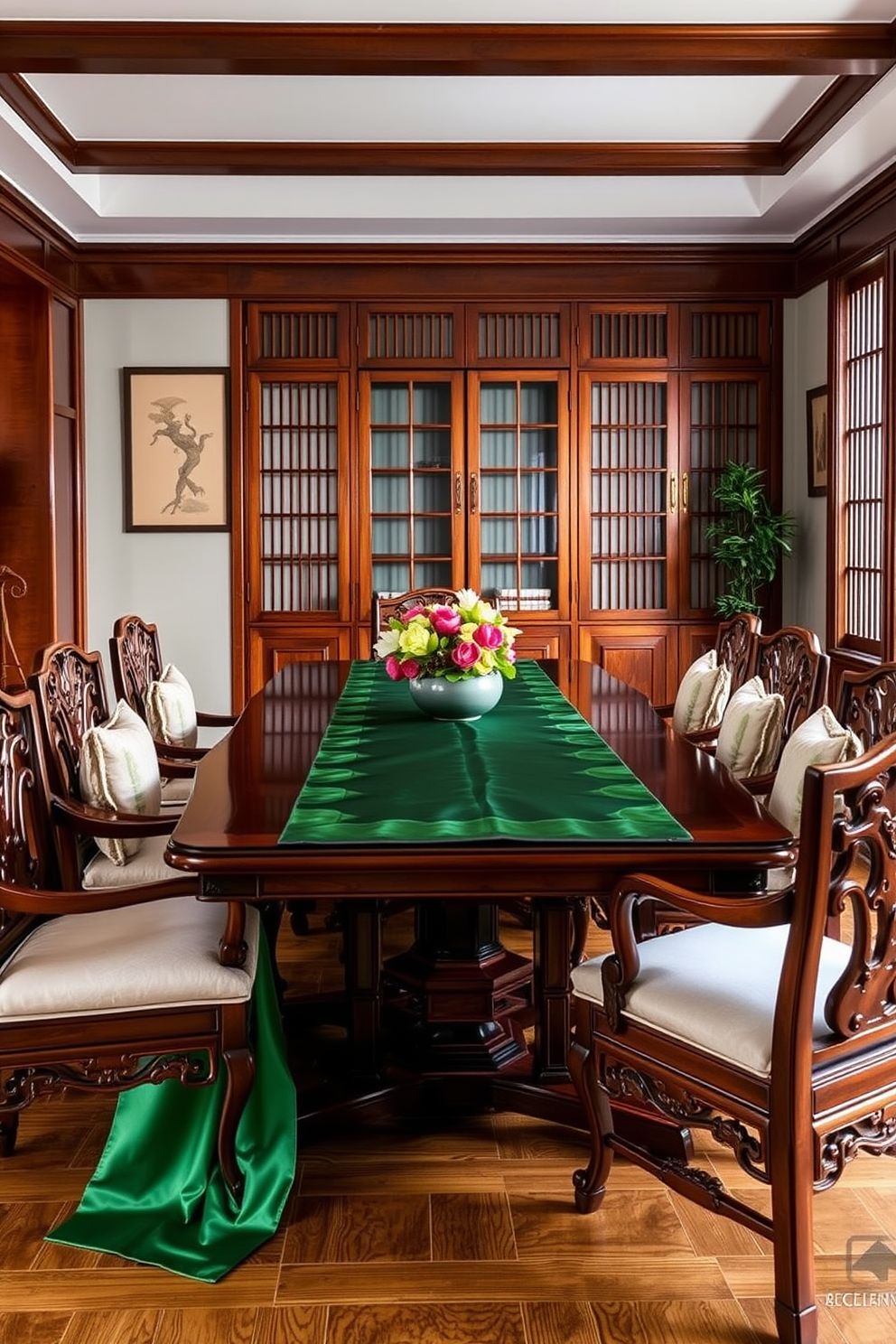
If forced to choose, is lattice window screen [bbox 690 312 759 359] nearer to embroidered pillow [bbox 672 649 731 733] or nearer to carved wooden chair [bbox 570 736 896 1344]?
embroidered pillow [bbox 672 649 731 733]

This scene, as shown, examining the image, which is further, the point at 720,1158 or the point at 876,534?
the point at 876,534

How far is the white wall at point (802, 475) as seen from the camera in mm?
6172

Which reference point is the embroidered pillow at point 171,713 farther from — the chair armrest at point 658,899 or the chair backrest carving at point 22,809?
the chair armrest at point 658,899

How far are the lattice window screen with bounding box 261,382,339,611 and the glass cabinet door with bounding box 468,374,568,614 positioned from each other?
0.75 meters

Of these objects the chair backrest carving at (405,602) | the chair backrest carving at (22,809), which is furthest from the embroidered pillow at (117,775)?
the chair backrest carving at (405,602)

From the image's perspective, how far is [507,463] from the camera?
258 inches

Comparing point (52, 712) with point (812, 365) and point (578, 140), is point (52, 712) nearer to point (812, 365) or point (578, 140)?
point (578, 140)

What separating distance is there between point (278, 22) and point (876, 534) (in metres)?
3.32

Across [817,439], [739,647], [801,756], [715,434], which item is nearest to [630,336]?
[715,434]

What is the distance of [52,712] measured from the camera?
3.01m

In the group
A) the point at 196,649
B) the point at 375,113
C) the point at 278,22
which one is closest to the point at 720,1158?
the point at 278,22

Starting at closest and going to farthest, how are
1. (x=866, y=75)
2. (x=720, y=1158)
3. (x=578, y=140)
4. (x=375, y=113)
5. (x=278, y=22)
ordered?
(x=720, y=1158), (x=278, y=22), (x=866, y=75), (x=375, y=113), (x=578, y=140)

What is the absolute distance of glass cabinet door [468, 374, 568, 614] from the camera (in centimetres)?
648

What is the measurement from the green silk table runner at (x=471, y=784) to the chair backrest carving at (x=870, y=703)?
54 centimetres
